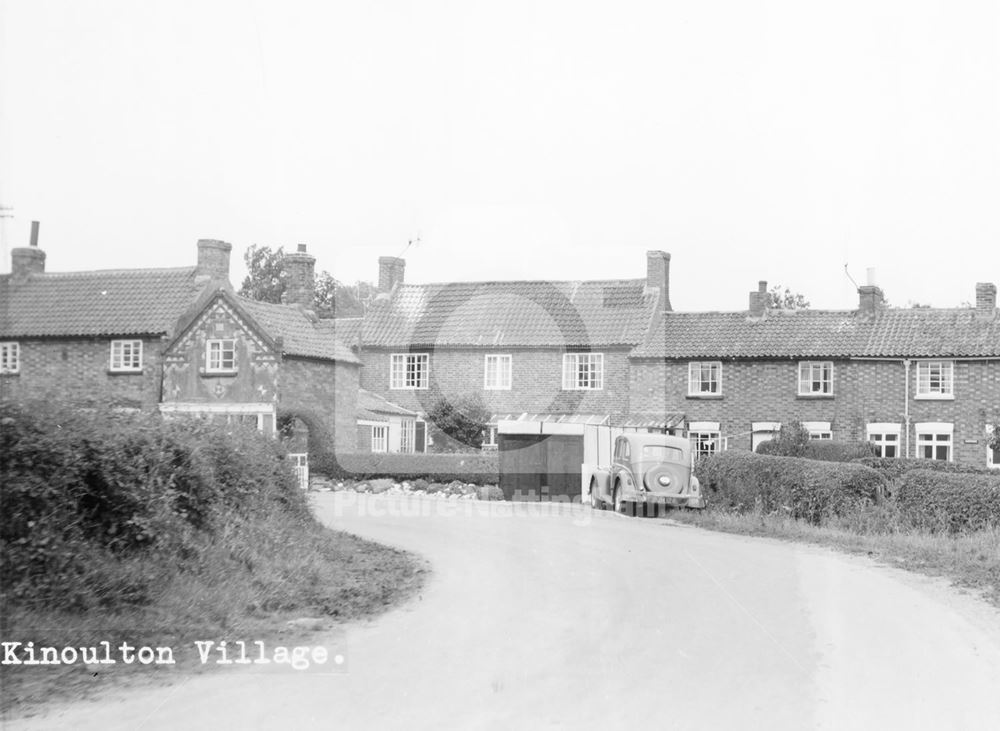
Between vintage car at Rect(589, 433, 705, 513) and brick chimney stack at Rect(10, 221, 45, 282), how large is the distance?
2828cm

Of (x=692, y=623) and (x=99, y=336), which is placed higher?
(x=99, y=336)

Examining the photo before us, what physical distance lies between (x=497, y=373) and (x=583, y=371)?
3.67 m

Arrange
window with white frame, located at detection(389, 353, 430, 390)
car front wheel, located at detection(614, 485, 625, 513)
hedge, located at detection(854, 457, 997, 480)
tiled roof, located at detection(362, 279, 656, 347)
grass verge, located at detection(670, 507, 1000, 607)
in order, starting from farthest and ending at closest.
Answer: window with white frame, located at detection(389, 353, 430, 390), tiled roof, located at detection(362, 279, 656, 347), car front wheel, located at detection(614, 485, 625, 513), hedge, located at detection(854, 457, 997, 480), grass verge, located at detection(670, 507, 1000, 607)

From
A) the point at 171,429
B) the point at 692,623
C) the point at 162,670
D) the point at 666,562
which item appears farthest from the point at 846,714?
the point at 666,562

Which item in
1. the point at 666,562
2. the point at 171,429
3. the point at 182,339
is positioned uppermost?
the point at 182,339

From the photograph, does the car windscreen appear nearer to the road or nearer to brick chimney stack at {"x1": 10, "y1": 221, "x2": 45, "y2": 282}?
the road

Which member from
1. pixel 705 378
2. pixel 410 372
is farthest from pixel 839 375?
pixel 410 372

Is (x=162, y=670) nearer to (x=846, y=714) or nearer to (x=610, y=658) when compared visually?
(x=610, y=658)

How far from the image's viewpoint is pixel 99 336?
140 ft

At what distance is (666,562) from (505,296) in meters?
35.2

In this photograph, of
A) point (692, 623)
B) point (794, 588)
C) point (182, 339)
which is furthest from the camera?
point (182, 339)

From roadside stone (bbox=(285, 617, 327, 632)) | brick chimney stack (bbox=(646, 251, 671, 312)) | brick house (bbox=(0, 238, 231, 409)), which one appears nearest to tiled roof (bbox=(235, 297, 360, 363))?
Answer: brick house (bbox=(0, 238, 231, 409))

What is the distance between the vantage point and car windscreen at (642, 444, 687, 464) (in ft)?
91.3

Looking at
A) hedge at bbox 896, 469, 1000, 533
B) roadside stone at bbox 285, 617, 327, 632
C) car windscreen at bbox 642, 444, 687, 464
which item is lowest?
roadside stone at bbox 285, 617, 327, 632
